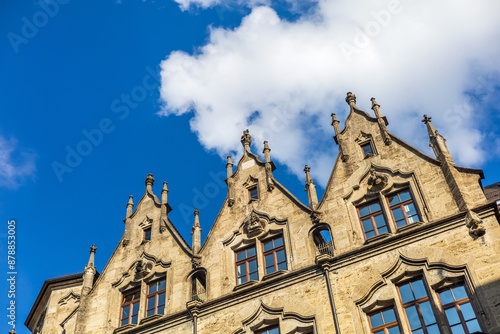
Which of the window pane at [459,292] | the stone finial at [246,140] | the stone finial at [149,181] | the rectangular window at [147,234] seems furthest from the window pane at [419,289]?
the stone finial at [149,181]

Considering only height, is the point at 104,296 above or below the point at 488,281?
above

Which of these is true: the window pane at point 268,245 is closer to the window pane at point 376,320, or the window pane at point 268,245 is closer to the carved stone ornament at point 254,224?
the carved stone ornament at point 254,224

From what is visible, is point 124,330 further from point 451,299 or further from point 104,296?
point 451,299

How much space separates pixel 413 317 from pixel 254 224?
27.1 feet

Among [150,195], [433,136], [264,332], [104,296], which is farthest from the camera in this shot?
[150,195]

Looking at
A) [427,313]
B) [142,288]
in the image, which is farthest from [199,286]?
[427,313]

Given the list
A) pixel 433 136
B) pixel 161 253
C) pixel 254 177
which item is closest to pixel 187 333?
pixel 161 253

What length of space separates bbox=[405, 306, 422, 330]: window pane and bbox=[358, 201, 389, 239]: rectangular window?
355 centimetres

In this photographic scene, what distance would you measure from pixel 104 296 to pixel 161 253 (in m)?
3.16

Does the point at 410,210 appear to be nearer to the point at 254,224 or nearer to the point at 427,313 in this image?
the point at 427,313

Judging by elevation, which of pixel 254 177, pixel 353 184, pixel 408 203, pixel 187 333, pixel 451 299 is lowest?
pixel 451 299

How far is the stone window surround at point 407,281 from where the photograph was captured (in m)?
19.6

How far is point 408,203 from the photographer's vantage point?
23.1 m

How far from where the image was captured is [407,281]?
68.3 ft
